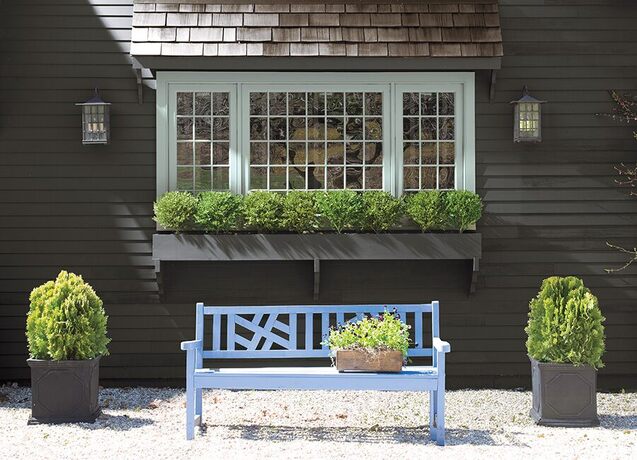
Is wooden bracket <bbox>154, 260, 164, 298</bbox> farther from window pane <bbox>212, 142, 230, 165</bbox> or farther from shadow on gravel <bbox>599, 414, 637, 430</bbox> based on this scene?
shadow on gravel <bbox>599, 414, 637, 430</bbox>

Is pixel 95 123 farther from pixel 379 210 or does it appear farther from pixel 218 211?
pixel 379 210

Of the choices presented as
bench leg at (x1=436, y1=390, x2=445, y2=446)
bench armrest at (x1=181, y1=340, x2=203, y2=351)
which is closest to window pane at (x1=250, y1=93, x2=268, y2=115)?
bench armrest at (x1=181, y1=340, x2=203, y2=351)

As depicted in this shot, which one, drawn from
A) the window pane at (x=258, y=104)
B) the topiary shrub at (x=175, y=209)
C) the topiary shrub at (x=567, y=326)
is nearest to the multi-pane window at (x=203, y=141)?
the window pane at (x=258, y=104)

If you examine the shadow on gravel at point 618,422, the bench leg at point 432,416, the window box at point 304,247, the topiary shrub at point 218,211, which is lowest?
the shadow on gravel at point 618,422

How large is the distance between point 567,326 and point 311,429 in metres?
1.86

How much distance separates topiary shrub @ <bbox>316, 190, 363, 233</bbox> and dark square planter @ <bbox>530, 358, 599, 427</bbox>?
193 cm

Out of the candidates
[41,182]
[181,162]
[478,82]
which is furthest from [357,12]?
[41,182]

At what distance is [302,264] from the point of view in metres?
8.23

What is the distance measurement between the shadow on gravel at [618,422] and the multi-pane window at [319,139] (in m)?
2.55

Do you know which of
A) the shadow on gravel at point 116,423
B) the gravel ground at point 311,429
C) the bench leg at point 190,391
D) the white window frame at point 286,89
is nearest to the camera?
the gravel ground at point 311,429

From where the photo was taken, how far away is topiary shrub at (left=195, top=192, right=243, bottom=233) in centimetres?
784

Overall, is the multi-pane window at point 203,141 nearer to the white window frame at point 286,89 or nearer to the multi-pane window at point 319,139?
the white window frame at point 286,89

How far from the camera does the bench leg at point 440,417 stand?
6.20 metres

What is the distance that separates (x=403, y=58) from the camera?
7977mm
